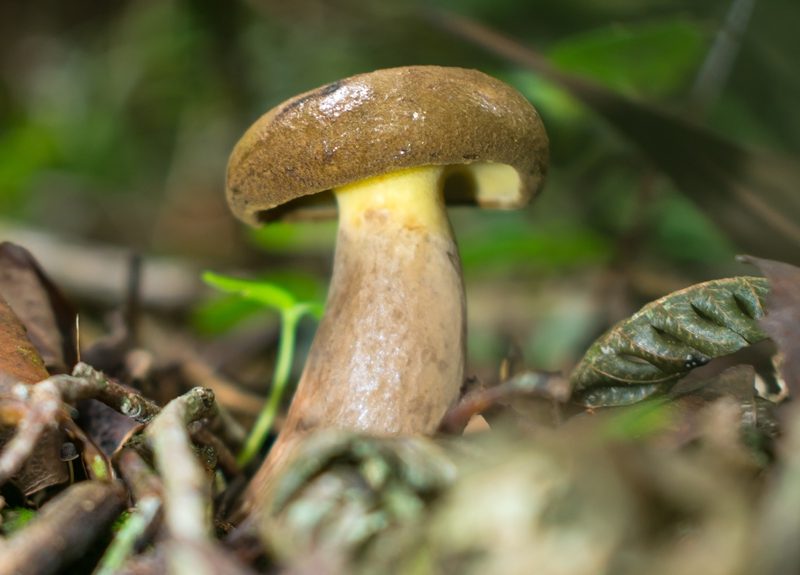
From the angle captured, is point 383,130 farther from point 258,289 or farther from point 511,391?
point 258,289

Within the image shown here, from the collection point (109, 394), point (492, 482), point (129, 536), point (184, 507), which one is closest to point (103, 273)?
point (109, 394)

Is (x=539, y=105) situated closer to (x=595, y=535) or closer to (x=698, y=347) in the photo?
(x=698, y=347)

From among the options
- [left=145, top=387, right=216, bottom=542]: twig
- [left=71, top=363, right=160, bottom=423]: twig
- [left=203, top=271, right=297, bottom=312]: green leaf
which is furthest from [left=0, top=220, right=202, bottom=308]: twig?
[left=145, top=387, right=216, bottom=542]: twig

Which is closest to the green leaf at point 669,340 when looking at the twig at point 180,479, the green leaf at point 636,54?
the twig at point 180,479

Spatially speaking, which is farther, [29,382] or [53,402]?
[29,382]

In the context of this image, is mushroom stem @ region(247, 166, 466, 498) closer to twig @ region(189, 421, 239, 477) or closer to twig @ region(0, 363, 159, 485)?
twig @ region(189, 421, 239, 477)

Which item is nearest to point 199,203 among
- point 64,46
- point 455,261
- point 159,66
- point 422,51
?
point 159,66
